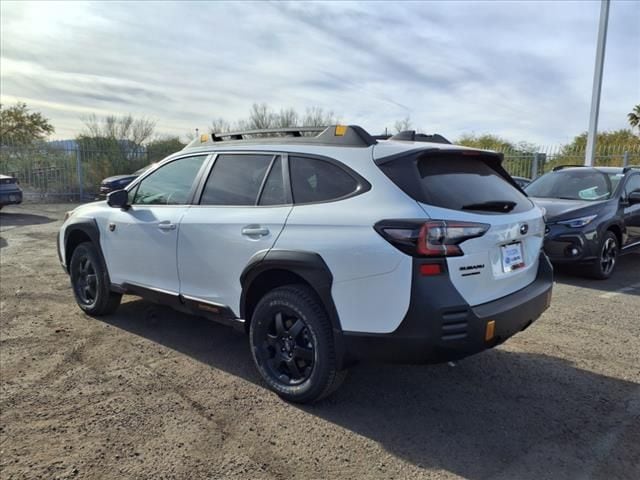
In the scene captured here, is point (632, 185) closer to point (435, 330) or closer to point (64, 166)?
point (435, 330)

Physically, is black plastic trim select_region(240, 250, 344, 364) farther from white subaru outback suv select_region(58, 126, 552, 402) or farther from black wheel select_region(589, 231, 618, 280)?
black wheel select_region(589, 231, 618, 280)

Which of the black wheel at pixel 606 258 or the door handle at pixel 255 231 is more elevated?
the door handle at pixel 255 231

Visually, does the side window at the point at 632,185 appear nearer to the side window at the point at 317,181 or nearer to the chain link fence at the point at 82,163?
the side window at the point at 317,181

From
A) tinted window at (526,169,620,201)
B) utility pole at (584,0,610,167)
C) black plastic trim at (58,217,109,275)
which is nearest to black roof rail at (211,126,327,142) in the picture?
black plastic trim at (58,217,109,275)

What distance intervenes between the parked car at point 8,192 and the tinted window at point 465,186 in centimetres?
1339

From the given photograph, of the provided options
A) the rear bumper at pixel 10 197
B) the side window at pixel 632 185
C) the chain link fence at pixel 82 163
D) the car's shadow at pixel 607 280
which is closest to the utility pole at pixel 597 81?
the chain link fence at pixel 82 163

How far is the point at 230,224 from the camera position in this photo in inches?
139

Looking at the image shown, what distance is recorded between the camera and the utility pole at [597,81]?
13.2 metres

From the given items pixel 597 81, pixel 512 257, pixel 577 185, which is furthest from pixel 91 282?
pixel 597 81

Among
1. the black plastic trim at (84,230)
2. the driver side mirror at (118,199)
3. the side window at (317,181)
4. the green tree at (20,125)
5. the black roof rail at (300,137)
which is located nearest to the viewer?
the side window at (317,181)

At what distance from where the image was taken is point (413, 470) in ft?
8.53

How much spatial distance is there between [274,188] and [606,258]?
17.8 ft

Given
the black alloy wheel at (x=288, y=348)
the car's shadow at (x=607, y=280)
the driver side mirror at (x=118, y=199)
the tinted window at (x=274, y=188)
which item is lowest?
the car's shadow at (x=607, y=280)

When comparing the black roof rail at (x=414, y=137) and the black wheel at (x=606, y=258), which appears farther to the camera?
the black wheel at (x=606, y=258)
